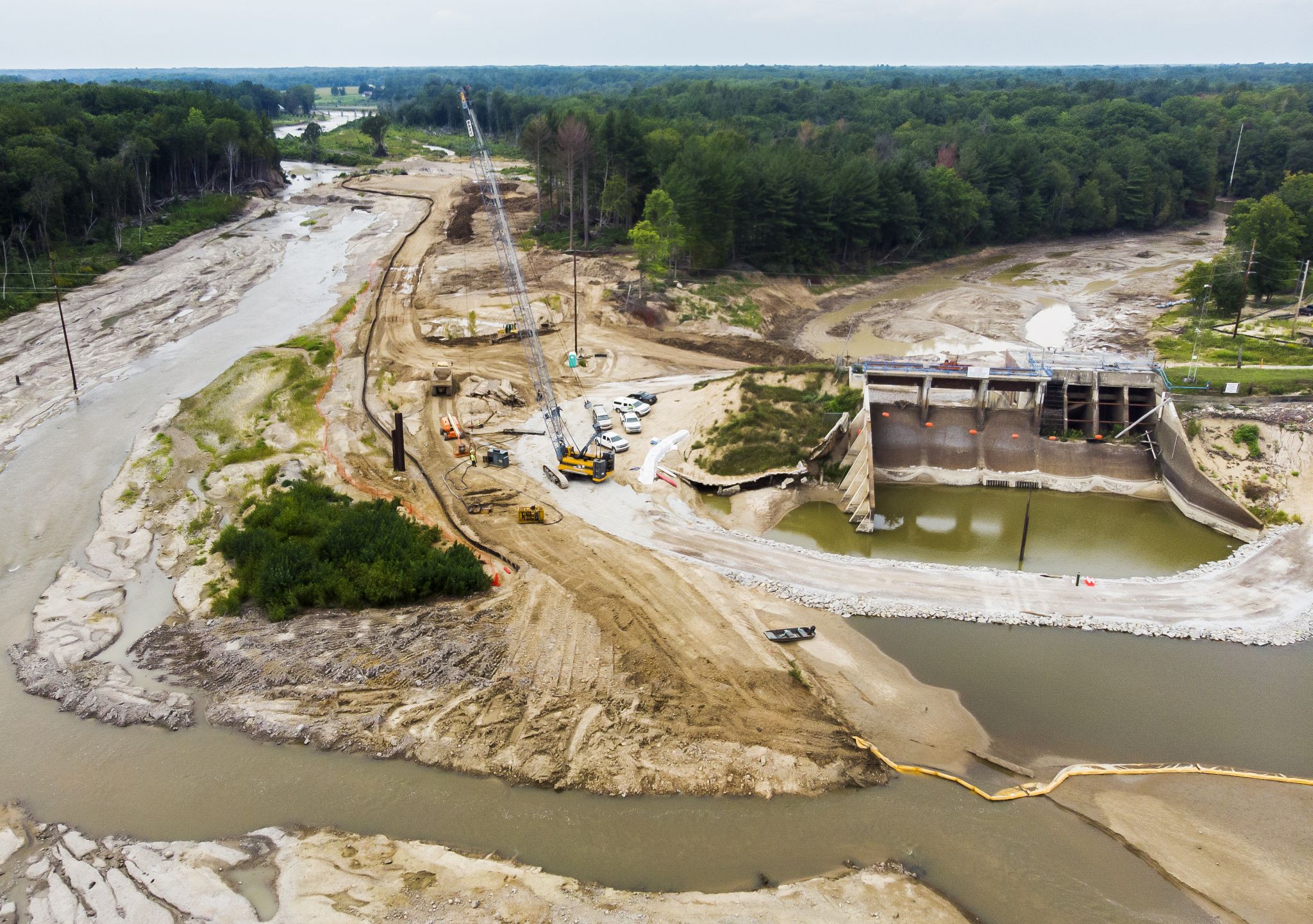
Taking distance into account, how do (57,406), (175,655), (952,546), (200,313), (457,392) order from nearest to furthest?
(175,655), (952,546), (57,406), (457,392), (200,313)

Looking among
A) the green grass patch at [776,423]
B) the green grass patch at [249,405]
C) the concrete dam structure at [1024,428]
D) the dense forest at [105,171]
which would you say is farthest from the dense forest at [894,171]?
the dense forest at [105,171]

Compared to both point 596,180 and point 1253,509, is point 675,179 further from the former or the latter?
point 1253,509

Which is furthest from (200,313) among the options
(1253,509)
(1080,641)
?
(1253,509)

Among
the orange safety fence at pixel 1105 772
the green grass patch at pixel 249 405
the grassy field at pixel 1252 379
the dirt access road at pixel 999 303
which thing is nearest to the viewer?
the orange safety fence at pixel 1105 772

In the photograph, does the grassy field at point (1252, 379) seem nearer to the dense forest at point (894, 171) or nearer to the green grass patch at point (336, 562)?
the dense forest at point (894, 171)

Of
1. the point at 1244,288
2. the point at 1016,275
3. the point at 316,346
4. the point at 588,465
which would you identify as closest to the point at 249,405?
the point at 316,346
